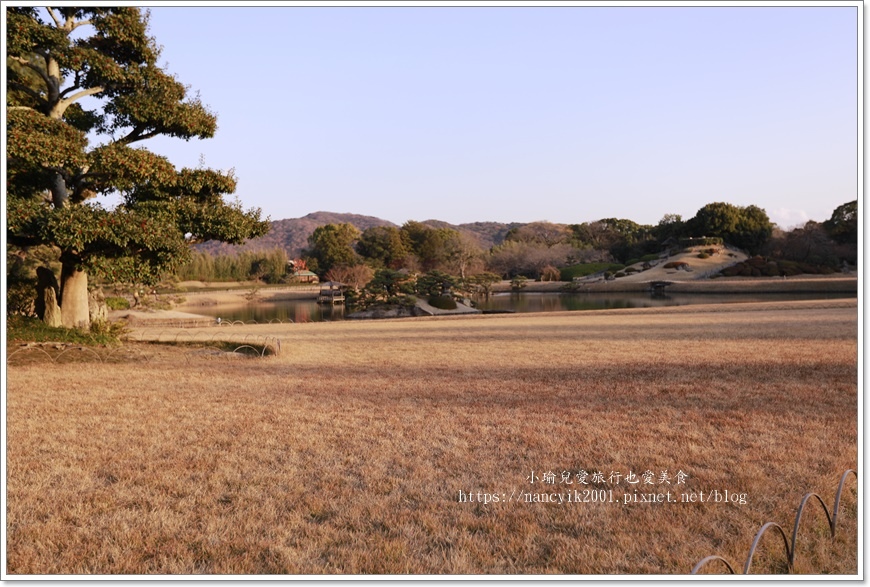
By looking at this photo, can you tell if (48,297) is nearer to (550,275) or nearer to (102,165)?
(102,165)

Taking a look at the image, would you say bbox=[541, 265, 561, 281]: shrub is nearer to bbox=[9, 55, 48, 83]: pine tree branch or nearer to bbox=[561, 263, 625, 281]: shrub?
bbox=[561, 263, 625, 281]: shrub

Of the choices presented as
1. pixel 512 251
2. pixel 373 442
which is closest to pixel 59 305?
pixel 373 442

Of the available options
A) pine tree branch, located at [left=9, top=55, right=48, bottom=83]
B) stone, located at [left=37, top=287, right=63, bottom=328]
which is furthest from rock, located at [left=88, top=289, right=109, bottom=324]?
pine tree branch, located at [left=9, top=55, right=48, bottom=83]

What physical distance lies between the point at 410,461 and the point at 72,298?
7189 mm

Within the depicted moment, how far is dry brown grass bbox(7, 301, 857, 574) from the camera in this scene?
90.8 inches

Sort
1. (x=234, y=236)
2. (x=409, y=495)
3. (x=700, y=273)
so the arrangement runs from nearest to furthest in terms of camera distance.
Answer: (x=409, y=495), (x=234, y=236), (x=700, y=273)

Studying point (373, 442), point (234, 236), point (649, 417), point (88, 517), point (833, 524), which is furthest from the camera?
point (234, 236)

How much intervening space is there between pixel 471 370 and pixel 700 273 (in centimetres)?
3515

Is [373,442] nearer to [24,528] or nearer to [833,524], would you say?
[24,528]

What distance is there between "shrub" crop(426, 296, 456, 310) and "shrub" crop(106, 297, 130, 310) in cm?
1168

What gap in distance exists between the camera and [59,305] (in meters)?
8.32

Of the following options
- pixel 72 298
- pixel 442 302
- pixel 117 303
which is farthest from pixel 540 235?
pixel 72 298

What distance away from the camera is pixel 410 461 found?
11.1 ft

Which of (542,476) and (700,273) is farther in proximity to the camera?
(700,273)
